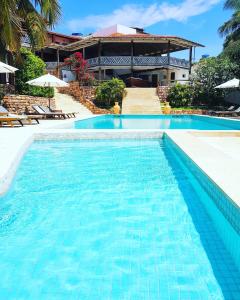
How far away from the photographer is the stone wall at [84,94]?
24.2 metres

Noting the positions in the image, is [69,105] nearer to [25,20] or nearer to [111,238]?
[25,20]

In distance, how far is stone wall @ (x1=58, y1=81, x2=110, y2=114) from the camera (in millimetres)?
24172

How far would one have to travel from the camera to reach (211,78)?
25719 millimetres

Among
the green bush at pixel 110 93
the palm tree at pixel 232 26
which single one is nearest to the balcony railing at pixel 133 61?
the green bush at pixel 110 93

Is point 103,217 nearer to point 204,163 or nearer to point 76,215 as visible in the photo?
point 76,215

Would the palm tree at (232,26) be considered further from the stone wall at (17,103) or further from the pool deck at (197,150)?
the pool deck at (197,150)

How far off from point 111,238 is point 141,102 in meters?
22.6

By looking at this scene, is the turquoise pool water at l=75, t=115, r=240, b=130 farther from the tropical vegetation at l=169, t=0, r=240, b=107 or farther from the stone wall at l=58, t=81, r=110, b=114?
the tropical vegetation at l=169, t=0, r=240, b=107

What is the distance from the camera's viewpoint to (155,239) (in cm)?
338

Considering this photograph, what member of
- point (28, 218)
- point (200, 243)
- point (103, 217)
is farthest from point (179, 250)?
point (28, 218)

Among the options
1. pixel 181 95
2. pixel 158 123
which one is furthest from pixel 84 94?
pixel 158 123

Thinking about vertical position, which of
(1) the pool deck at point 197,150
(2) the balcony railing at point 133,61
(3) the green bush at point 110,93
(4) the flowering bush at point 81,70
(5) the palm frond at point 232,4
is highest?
(5) the palm frond at point 232,4

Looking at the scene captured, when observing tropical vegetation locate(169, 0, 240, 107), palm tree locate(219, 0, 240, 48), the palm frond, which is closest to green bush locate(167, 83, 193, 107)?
tropical vegetation locate(169, 0, 240, 107)

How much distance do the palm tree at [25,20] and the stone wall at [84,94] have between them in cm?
710
